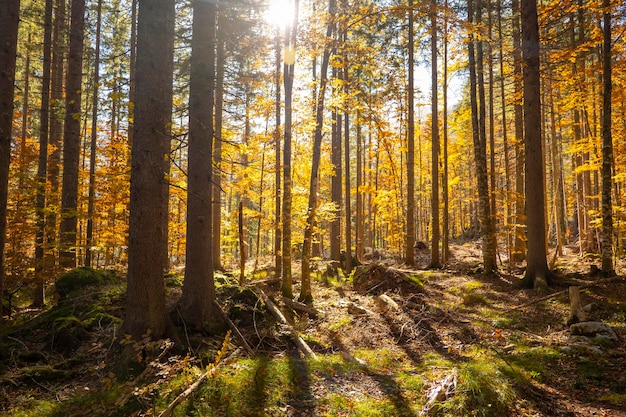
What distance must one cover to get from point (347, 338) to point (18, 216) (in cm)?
891

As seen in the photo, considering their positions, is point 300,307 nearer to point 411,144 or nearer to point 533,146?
point 533,146

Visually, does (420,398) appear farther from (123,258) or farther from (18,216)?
(123,258)

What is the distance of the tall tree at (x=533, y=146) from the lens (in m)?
11.2

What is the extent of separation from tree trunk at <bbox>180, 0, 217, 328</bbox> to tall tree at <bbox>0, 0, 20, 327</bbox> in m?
2.86

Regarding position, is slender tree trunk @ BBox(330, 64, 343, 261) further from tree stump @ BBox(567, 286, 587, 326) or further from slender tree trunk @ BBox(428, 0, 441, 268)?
tree stump @ BBox(567, 286, 587, 326)

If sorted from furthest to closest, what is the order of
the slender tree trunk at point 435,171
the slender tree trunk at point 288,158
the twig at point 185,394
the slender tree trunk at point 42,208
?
the slender tree trunk at point 435,171, the slender tree trunk at point 288,158, the slender tree trunk at point 42,208, the twig at point 185,394

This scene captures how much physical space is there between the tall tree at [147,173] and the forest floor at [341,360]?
65 centimetres

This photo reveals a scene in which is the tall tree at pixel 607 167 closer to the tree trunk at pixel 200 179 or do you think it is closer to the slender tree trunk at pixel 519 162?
the slender tree trunk at pixel 519 162

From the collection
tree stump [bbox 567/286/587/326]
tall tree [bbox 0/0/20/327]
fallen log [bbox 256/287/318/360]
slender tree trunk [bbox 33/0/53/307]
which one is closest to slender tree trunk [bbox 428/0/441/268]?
tree stump [bbox 567/286/587/326]

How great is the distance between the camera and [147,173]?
5480 millimetres

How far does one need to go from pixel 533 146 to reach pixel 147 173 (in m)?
11.4

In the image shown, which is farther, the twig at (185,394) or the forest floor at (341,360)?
the forest floor at (341,360)

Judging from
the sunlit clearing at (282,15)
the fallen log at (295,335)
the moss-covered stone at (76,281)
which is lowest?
the fallen log at (295,335)

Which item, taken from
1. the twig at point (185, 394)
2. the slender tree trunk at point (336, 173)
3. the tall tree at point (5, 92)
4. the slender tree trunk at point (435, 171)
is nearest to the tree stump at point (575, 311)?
the slender tree trunk at point (435, 171)
